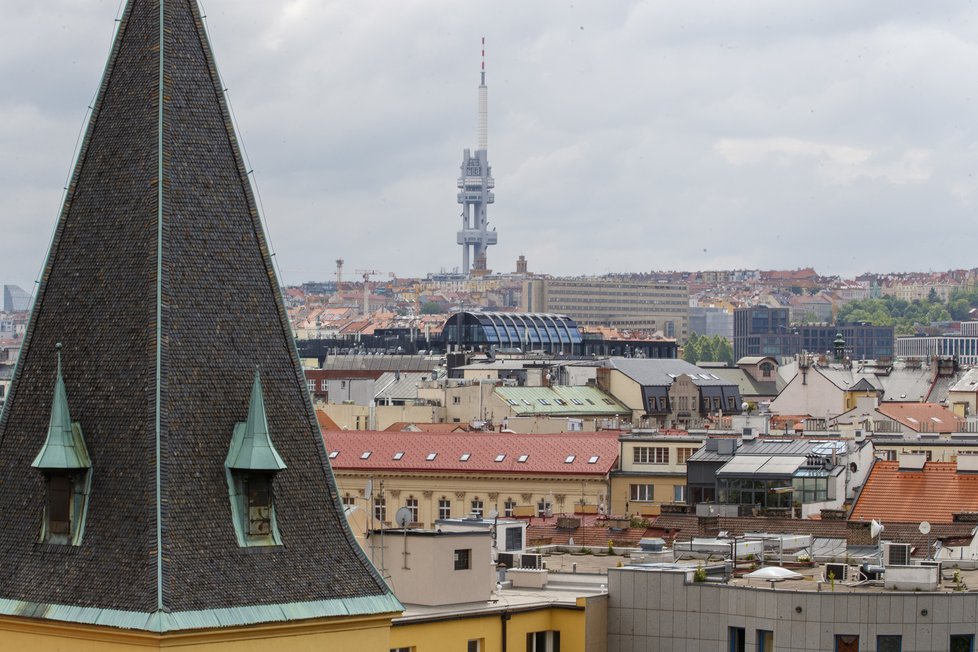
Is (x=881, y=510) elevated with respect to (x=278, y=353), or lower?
lower

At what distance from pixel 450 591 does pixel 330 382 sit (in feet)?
425

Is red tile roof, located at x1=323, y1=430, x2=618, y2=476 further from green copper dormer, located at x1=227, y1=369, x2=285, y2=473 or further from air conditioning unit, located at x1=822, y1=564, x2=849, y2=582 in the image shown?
green copper dormer, located at x1=227, y1=369, x2=285, y2=473

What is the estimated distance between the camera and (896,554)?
157ft

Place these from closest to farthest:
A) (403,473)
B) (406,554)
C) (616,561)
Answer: (406,554) → (616,561) → (403,473)

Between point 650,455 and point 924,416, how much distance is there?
28.3m

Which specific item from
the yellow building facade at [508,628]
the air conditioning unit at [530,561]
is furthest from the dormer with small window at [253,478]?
the air conditioning unit at [530,561]

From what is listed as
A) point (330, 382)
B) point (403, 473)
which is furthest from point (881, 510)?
point (330, 382)

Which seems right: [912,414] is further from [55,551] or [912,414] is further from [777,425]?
[55,551]

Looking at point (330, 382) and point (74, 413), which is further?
point (330, 382)

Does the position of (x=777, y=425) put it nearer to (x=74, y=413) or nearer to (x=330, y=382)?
(x=330, y=382)

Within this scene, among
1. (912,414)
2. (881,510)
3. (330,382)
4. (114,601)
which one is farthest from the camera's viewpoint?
(330,382)

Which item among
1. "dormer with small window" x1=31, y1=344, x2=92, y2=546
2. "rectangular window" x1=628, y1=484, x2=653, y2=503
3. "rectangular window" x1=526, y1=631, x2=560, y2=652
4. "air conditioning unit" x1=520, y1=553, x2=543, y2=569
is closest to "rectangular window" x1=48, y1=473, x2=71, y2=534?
"dormer with small window" x1=31, y1=344, x2=92, y2=546

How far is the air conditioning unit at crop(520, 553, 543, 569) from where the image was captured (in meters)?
47.5

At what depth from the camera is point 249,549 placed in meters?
31.4
